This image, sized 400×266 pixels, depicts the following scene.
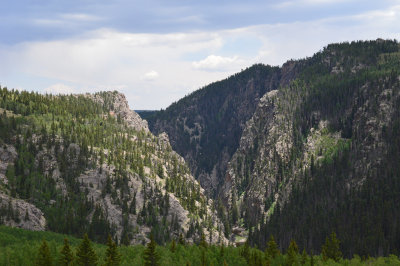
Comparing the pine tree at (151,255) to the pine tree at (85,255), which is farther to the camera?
the pine tree at (151,255)

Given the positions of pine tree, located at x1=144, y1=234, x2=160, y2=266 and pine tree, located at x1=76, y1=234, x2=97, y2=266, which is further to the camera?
pine tree, located at x1=144, y1=234, x2=160, y2=266

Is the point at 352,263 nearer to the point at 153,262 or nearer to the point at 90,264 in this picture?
the point at 153,262

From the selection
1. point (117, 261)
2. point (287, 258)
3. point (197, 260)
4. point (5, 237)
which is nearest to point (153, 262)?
point (117, 261)

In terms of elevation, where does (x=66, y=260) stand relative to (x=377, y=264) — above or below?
above

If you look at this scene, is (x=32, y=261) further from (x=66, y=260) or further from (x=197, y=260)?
(x=197, y=260)

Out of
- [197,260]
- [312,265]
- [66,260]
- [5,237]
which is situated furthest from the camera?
[5,237]

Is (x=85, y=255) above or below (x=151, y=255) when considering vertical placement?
above

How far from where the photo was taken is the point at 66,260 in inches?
5094

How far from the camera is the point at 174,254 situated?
602ft

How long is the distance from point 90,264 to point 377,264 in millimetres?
113542

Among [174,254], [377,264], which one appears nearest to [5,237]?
[174,254]

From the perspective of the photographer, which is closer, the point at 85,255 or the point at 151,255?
the point at 85,255

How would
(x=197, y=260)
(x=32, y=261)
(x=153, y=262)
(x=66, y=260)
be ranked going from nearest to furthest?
(x=66, y=260) < (x=153, y=262) < (x=32, y=261) < (x=197, y=260)

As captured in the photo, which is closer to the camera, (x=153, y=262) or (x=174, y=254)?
(x=153, y=262)
